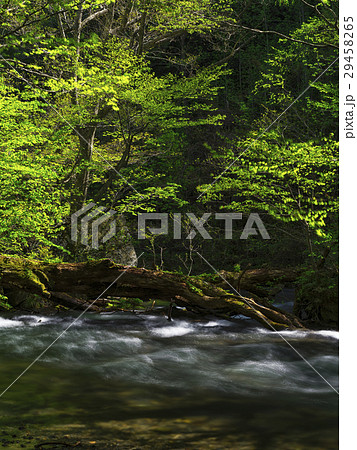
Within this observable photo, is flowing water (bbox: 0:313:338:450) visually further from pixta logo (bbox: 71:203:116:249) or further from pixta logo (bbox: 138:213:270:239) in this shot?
pixta logo (bbox: 138:213:270:239)

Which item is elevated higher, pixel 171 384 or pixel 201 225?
pixel 201 225

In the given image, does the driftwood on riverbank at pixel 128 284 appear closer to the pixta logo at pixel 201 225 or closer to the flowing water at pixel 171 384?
the flowing water at pixel 171 384

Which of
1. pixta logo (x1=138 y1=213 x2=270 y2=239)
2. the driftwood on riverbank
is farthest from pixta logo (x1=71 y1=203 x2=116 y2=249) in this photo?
the driftwood on riverbank

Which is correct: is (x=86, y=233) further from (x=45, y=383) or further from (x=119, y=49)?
(x=45, y=383)

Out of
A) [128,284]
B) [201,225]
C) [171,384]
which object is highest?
[201,225]

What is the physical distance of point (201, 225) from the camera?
1745 centimetres

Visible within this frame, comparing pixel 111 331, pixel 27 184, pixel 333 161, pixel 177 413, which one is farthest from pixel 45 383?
pixel 333 161

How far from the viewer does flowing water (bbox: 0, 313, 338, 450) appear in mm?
4414

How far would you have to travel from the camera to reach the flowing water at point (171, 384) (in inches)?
174

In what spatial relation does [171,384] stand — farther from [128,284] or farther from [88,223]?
[88,223]

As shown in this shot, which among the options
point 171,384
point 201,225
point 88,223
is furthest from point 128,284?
point 201,225

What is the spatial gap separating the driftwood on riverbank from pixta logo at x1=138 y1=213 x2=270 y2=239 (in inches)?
230

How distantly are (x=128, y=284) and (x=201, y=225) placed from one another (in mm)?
8195

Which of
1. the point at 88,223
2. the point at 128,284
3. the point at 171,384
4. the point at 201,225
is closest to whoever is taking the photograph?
the point at 171,384
